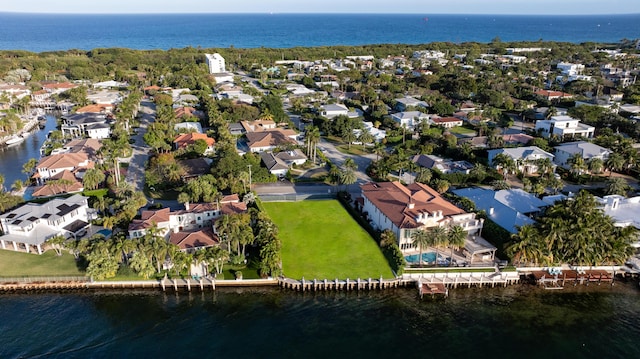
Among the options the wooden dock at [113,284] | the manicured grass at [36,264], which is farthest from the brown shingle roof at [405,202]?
the manicured grass at [36,264]

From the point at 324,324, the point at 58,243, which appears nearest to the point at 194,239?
the point at 58,243

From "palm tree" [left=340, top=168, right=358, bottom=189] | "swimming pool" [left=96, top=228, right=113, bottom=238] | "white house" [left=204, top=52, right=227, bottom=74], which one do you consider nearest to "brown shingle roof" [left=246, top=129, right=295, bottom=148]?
"palm tree" [left=340, top=168, right=358, bottom=189]

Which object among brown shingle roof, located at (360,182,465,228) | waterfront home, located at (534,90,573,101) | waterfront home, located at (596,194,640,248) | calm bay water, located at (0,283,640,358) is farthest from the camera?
waterfront home, located at (534,90,573,101)

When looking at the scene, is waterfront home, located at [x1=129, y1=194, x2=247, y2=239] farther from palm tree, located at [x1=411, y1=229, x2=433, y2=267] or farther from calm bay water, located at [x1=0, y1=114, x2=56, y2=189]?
calm bay water, located at [x1=0, y1=114, x2=56, y2=189]

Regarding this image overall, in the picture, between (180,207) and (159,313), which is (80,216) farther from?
(159,313)

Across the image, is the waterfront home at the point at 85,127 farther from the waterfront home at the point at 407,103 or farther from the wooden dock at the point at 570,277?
the wooden dock at the point at 570,277

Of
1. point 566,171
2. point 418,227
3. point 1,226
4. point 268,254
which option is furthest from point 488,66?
point 1,226
